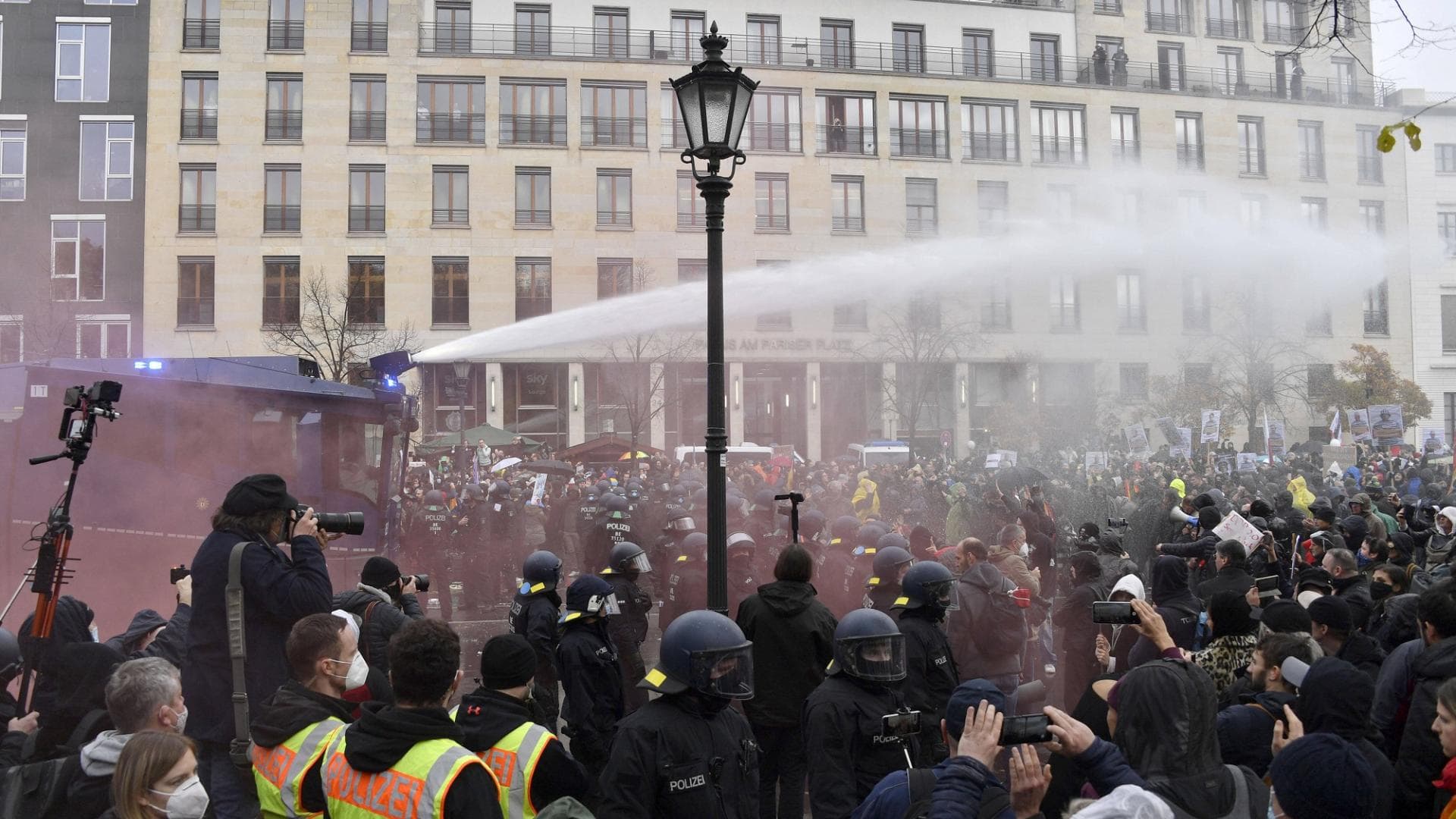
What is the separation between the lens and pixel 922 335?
3678cm

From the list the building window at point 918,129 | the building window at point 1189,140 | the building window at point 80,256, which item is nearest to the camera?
the building window at point 80,256

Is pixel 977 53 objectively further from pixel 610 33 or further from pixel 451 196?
pixel 451 196

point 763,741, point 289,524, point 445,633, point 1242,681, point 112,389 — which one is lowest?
point 763,741

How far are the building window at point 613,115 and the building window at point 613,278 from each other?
4114 millimetres

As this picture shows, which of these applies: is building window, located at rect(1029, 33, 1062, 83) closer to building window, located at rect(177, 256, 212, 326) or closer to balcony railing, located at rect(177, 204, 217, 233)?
balcony railing, located at rect(177, 204, 217, 233)

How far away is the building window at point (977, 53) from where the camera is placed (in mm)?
40031

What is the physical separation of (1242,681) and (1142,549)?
317 inches

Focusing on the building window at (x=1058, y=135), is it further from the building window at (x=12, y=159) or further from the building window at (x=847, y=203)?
the building window at (x=12, y=159)

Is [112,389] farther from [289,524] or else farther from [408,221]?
[408,221]

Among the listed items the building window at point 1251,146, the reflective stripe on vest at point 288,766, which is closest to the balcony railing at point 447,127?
the building window at point 1251,146

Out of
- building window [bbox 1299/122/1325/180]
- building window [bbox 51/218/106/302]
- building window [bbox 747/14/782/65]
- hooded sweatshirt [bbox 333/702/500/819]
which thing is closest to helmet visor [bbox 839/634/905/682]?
hooded sweatshirt [bbox 333/702/500/819]

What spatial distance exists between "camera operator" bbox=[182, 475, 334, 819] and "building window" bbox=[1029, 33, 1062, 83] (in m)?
39.9

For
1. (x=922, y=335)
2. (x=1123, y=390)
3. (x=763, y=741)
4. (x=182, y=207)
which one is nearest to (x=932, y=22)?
(x=922, y=335)

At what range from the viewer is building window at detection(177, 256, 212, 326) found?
3556 centimetres
